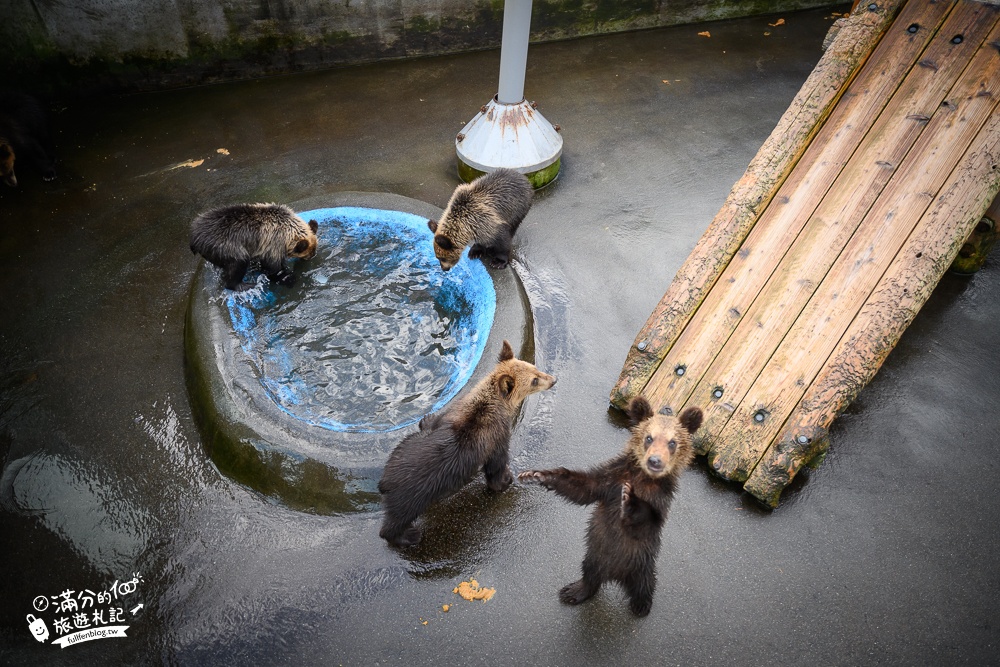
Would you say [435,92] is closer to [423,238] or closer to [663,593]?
[423,238]

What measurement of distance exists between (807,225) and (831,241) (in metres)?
0.22

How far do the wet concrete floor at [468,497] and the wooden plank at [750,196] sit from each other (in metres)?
0.57

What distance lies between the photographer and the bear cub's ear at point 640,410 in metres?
3.82

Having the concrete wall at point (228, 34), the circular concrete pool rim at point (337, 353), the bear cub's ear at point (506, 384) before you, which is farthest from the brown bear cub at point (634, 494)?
the concrete wall at point (228, 34)

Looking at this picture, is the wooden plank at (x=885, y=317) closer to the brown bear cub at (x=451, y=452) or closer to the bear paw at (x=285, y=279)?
the brown bear cub at (x=451, y=452)

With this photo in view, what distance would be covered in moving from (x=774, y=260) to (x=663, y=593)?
2646 mm

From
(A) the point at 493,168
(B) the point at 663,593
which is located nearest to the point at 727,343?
(B) the point at 663,593

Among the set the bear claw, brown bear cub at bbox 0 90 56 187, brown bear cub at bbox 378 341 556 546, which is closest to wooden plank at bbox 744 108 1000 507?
the bear claw

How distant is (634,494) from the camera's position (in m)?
3.61

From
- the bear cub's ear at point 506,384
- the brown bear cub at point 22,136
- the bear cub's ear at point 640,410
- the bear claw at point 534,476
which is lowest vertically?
the brown bear cub at point 22,136

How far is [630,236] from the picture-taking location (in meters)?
6.63

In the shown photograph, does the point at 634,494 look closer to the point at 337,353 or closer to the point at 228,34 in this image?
the point at 337,353

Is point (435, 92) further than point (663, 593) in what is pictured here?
Yes

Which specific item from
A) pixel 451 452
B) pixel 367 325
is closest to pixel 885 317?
pixel 451 452
